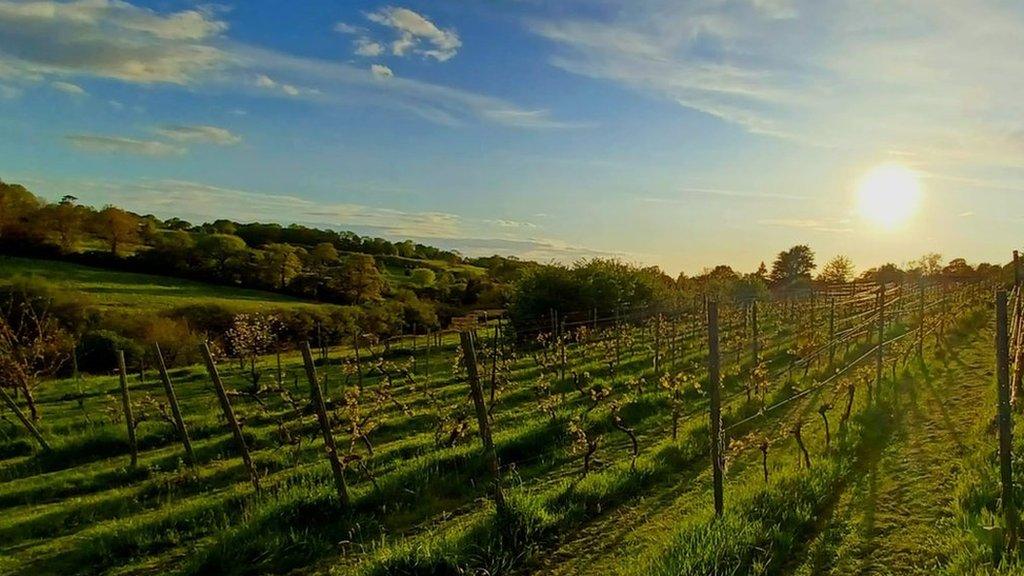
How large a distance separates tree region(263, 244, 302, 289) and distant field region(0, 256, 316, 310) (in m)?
2.54

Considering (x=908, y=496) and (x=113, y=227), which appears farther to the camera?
(x=113, y=227)

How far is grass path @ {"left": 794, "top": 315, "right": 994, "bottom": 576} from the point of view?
17.4 feet

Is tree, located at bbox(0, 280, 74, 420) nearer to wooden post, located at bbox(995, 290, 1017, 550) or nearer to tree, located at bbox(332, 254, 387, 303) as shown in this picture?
wooden post, located at bbox(995, 290, 1017, 550)

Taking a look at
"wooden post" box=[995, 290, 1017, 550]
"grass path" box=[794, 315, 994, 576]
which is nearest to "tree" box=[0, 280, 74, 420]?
"grass path" box=[794, 315, 994, 576]

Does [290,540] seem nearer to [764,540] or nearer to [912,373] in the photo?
[764,540]

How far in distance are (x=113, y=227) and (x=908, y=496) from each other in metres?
66.2

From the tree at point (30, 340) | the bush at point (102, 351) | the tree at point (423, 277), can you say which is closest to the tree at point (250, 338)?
the tree at point (30, 340)

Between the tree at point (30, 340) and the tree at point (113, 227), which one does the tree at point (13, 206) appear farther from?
the tree at point (30, 340)

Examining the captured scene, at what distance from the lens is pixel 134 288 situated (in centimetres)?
4494

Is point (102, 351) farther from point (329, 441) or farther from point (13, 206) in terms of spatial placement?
point (13, 206)

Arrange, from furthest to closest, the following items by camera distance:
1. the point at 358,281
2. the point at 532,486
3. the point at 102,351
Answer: the point at 358,281 → the point at 102,351 → the point at 532,486

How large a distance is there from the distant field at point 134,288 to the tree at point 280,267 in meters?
2.54

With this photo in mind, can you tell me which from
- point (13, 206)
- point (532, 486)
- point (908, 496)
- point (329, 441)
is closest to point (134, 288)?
point (13, 206)

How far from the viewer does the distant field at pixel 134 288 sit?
135 ft
